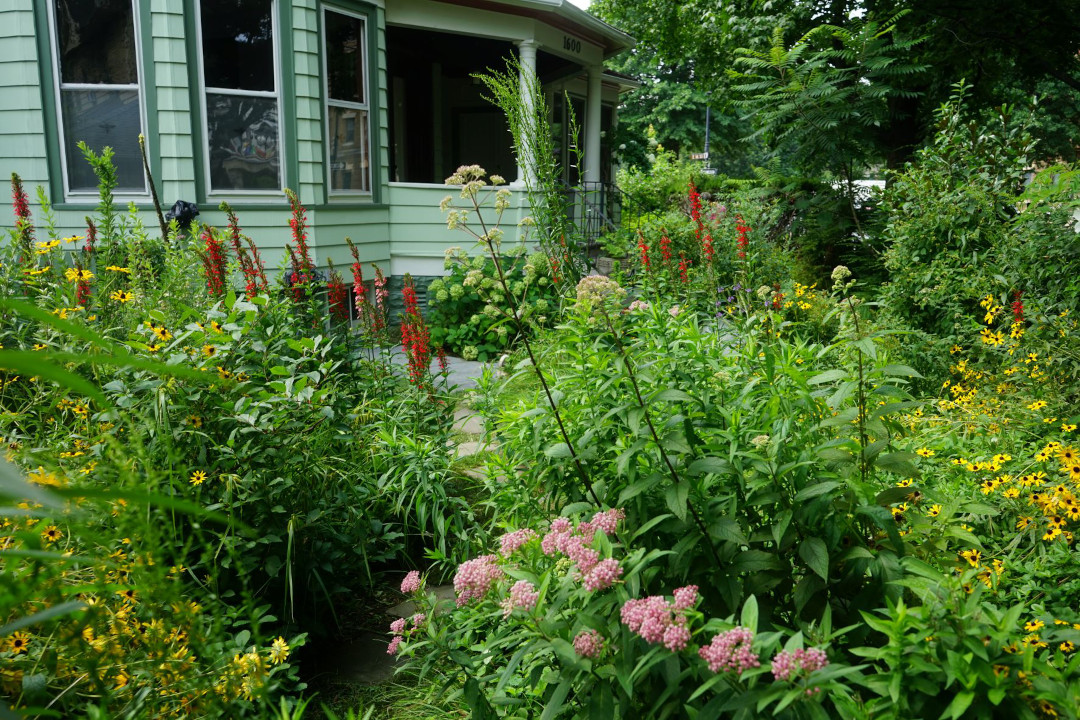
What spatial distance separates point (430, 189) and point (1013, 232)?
5974 millimetres

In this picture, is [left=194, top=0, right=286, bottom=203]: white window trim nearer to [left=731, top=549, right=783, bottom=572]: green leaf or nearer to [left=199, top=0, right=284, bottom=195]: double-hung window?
[left=199, top=0, right=284, bottom=195]: double-hung window

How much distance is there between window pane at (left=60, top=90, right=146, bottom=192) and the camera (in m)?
6.80

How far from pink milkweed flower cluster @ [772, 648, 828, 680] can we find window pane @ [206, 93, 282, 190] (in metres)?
7.08

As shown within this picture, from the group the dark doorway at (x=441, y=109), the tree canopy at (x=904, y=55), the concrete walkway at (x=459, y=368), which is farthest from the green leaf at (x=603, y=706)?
Result: the dark doorway at (x=441, y=109)

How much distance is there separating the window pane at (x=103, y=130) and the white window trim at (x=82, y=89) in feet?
0.09

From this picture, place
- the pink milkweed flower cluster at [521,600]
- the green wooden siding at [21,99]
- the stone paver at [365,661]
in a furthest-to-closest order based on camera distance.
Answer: the green wooden siding at [21,99], the stone paver at [365,661], the pink milkweed flower cluster at [521,600]

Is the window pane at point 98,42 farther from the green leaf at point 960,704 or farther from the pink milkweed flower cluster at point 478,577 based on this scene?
the green leaf at point 960,704

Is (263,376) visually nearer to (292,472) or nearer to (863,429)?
(292,472)

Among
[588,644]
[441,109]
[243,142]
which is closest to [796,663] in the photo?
[588,644]

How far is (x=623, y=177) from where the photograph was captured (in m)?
15.6

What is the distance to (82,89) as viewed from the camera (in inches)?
266

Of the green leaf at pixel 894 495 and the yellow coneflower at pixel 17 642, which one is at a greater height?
the green leaf at pixel 894 495

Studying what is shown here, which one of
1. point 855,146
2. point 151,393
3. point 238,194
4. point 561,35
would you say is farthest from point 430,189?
point 151,393

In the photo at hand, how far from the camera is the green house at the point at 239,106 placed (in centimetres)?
666
